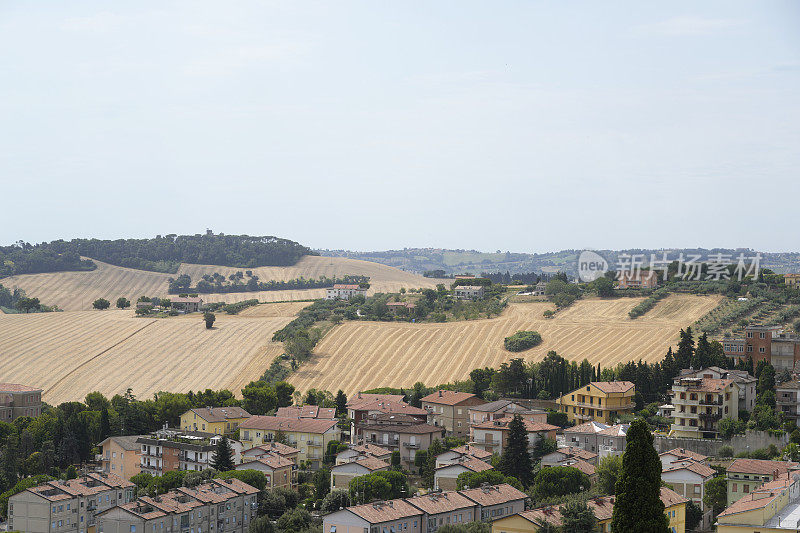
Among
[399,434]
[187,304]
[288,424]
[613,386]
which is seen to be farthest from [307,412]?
[187,304]

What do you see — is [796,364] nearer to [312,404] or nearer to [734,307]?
[734,307]

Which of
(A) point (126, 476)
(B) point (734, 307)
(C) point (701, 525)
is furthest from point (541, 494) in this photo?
(B) point (734, 307)

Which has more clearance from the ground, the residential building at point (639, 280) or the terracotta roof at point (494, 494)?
the residential building at point (639, 280)

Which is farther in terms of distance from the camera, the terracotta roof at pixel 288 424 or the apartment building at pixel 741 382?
the terracotta roof at pixel 288 424

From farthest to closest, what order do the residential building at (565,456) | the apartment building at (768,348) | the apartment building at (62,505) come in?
the apartment building at (768,348)
the residential building at (565,456)
the apartment building at (62,505)

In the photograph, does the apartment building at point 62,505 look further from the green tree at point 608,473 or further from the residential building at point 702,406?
the residential building at point 702,406

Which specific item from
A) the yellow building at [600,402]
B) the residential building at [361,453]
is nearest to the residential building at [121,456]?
the residential building at [361,453]

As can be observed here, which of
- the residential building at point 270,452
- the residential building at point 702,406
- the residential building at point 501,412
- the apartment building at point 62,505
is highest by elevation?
the residential building at point 702,406
